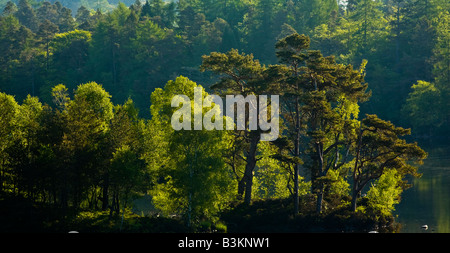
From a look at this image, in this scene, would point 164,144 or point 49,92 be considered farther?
point 49,92

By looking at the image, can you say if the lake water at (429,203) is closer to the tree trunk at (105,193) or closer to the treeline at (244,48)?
the tree trunk at (105,193)

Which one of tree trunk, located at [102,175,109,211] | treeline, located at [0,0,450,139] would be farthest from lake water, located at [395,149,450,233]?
Answer: treeline, located at [0,0,450,139]

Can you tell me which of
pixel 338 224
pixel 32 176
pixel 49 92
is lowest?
pixel 338 224

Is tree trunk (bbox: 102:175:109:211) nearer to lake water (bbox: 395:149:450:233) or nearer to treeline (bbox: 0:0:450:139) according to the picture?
lake water (bbox: 395:149:450:233)

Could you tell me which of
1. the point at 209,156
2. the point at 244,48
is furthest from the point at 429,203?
the point at 244,48

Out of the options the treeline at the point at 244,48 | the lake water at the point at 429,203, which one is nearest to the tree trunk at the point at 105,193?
the lake water at the point at 429,203

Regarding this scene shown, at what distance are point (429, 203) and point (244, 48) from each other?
89.1 meters

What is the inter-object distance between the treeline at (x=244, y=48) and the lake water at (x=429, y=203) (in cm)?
3696

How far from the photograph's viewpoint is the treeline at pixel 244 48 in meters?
117
